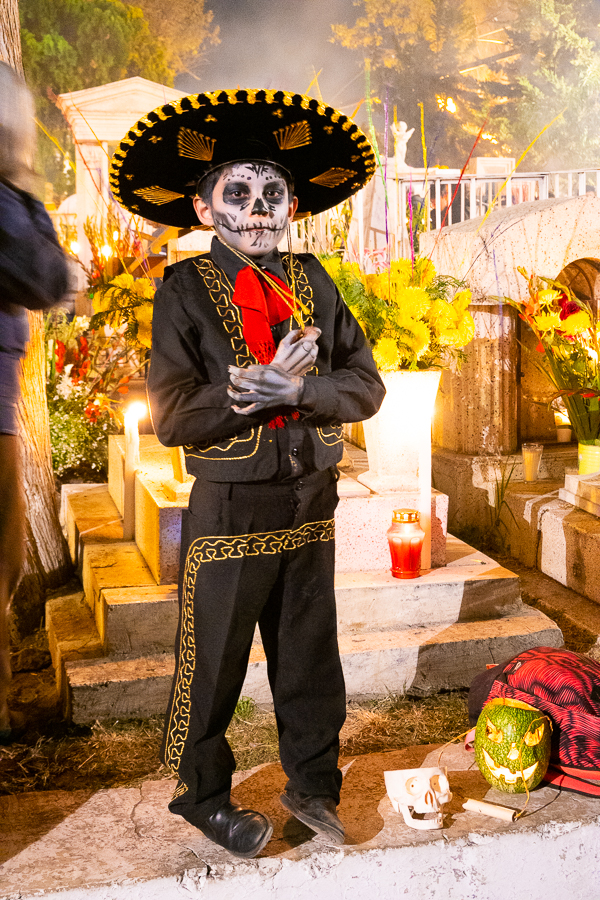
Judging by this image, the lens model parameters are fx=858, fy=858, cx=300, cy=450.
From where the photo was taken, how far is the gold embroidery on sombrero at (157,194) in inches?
103

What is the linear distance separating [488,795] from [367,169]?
6.79ft

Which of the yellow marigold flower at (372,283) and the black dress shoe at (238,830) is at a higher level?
the yellow marigold flower at (372,283)

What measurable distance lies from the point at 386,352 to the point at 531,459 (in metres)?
2.33

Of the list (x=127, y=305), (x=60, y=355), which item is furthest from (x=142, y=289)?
(x=60, y=355)

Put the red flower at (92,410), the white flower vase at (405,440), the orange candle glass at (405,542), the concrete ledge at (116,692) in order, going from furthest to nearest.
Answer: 1. the red flower at (92,410)
2. the white flower vase at (405,440)
3. the orange candle glass at (405,542)
4. the concrete ledge at (116,692)

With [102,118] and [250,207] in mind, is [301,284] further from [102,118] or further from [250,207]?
[102,118]

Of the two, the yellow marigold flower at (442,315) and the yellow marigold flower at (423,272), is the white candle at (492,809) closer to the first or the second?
the yellow marigold flower at (442,315)

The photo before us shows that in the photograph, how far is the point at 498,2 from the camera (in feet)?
108

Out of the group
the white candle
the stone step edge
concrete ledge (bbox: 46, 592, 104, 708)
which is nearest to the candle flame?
concrete ledge (bbox: 46, 592, 104, 708)

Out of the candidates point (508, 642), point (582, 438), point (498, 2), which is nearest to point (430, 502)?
point (508, 642)

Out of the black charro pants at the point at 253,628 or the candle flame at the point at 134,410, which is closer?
the black charro pants at the point at 253,628

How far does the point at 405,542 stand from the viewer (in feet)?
14.0

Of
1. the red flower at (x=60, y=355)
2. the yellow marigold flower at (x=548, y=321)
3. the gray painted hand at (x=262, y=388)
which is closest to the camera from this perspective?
the gray painted hand at (x=262, y=388)

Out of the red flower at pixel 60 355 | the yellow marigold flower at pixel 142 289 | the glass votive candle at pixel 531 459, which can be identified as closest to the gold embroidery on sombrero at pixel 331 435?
the yellow marigold flower at pixel 142 289
